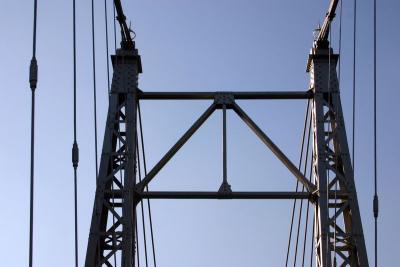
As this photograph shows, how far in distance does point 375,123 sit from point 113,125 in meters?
6.04

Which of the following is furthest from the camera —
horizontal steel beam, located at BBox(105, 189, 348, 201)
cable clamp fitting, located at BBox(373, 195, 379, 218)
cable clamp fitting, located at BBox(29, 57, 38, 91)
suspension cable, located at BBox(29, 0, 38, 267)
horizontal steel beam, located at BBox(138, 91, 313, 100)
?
horizontal steel beam, located at BBox(138, 91, 313, 100)

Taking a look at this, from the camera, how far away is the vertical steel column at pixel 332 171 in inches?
922

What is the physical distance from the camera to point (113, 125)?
2466 centimetres

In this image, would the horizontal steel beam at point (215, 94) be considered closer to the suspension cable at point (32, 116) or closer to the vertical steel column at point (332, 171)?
the vertical steel column at point (332, 171)

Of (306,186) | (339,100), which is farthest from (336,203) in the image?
(339,100)

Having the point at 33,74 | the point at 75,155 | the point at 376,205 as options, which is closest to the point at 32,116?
the point at 33,74

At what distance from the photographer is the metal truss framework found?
2345 centimetres

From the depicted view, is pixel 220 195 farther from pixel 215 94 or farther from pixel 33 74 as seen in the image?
pixel 33 74

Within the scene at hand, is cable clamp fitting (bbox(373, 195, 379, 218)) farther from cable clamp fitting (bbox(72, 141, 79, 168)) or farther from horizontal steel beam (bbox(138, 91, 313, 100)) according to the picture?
cable clamp fitting (bbox(72, 141, 79, 168))

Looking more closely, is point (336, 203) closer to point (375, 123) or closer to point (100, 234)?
point (375, 123)

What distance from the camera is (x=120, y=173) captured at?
80.1 ft

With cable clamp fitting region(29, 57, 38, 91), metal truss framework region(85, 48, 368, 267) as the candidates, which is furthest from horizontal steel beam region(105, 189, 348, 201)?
cable clamp fitting region(29, 57, 38, 91)

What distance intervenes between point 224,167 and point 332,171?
7.71ft

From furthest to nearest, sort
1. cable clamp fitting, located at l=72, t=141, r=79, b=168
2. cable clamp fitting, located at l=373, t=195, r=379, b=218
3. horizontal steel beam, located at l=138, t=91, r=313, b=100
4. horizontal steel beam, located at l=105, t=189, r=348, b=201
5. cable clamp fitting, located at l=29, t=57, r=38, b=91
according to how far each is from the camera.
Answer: horizontal steel beam, located at l=138, t=91, r=313, b=100, horizontal steel beam, located at l=105, t=189, r=348, b=201, cable clamp fitting, located at l=373, t=195, r=379, b=218, cable clamp fitting, located at l=72, t=141, r=79, b=168, cable clamp fitting, located at l=29, t=57, r=38, b=91
